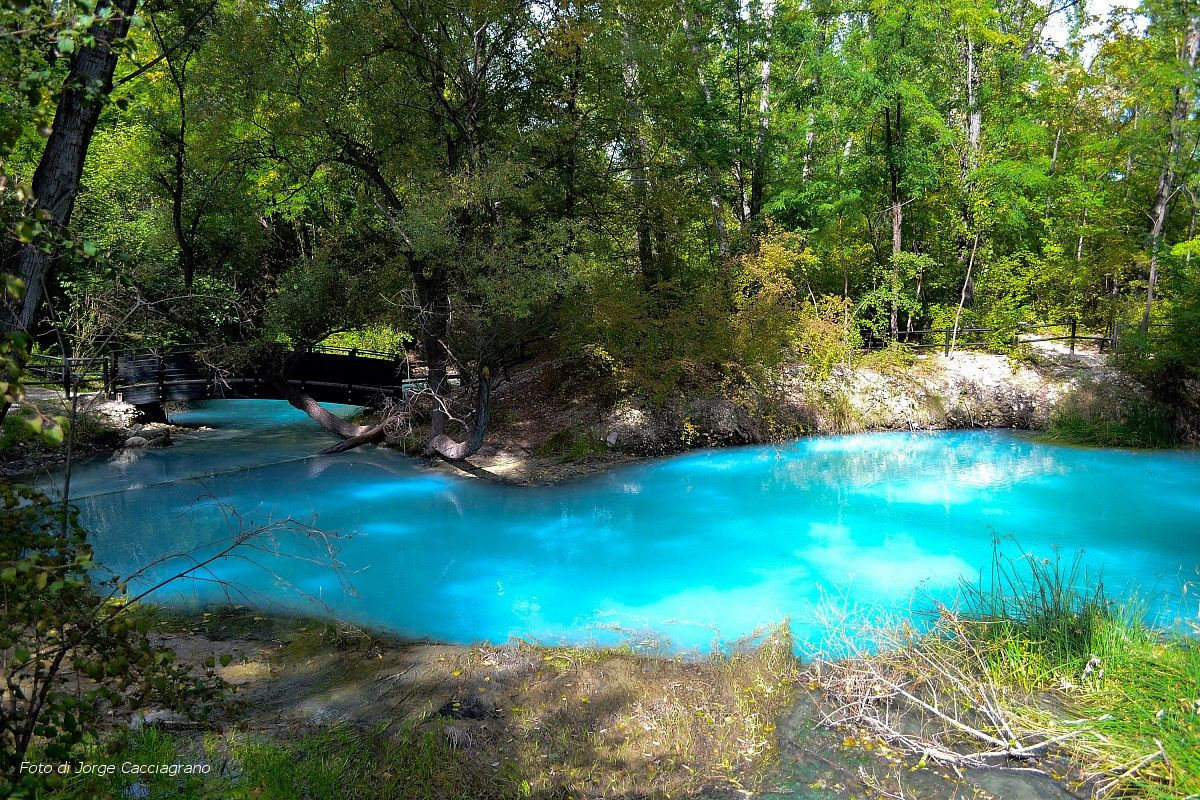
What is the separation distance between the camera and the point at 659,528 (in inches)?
441

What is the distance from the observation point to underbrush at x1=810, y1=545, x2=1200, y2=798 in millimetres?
4125

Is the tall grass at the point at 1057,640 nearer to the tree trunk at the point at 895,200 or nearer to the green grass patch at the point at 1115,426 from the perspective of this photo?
the green grass patch at the point at 1115,426

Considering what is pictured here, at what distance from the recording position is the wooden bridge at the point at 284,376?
16312 millimetres

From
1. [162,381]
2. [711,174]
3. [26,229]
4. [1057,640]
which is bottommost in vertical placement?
[1057,640]

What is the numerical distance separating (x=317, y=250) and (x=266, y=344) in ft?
7.41

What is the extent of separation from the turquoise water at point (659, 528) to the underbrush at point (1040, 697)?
207cm

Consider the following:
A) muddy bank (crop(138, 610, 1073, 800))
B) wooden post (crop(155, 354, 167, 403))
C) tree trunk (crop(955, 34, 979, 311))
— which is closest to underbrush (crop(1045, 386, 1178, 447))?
tree trunk (crop(955, 34, 979, 311))

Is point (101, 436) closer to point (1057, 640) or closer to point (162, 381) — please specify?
point (162, 381)

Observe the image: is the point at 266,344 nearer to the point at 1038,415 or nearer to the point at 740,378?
the point at 740,378

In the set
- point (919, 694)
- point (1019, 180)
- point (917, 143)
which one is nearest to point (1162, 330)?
point (1019, 180)

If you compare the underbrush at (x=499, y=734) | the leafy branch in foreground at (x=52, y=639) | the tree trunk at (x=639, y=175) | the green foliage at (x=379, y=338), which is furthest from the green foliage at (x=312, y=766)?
the tree trunk at (x=639, y=175)

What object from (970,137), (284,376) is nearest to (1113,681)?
(284,376)

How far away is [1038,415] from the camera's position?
54.9ft

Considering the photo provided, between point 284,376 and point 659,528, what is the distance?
9926 mm
